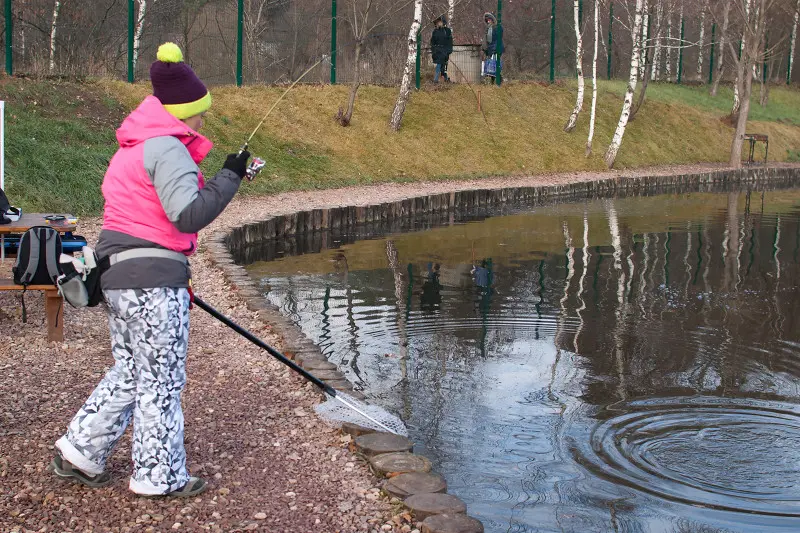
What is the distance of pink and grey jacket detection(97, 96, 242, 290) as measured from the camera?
A: 3.90 m

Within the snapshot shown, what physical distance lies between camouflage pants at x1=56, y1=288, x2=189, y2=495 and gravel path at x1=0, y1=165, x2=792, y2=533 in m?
0.16

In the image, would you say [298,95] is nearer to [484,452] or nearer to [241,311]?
[241,311]

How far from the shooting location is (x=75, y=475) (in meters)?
4.29

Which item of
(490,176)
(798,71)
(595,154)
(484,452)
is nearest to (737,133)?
(595,154)

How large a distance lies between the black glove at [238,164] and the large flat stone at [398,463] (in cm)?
158

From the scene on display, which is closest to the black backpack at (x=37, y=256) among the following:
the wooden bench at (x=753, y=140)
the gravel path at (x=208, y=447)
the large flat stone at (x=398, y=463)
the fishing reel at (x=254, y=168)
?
the gravel path at (x=208, y=447)

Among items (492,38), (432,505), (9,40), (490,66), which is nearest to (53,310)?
(432,505)

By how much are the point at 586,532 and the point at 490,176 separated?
17882 mm

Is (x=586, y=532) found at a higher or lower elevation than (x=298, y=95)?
lower

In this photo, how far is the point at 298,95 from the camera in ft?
76.1

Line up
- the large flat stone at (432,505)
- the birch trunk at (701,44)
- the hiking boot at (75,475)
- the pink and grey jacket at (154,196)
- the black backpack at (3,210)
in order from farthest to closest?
the birch trunk at (701,44) < the black backpack at (3,210) < the hiking boot at (75,475) < the large flat stone at (432,505) < the pink and grey jacket at (154,196)

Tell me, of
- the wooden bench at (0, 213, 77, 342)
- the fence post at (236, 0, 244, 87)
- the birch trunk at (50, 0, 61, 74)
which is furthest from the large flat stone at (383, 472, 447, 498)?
the birch trunk at (50, 0, 61, 74)

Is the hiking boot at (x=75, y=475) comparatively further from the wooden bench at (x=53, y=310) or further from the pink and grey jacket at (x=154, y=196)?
the wooden bench at (x=53, y=310)

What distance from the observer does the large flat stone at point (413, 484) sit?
4395 mm
